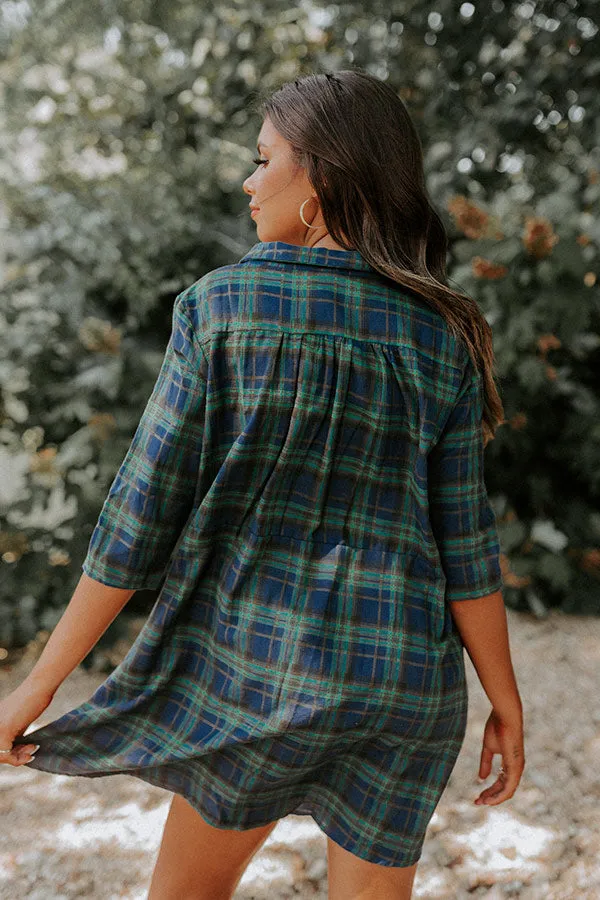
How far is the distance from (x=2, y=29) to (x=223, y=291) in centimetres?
315

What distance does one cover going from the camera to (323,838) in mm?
2586

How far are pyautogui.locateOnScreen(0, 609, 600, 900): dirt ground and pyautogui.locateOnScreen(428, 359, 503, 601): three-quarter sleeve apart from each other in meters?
1.40

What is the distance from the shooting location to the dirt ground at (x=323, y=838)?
2.35 metres

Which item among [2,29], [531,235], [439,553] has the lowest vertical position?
[439,553]

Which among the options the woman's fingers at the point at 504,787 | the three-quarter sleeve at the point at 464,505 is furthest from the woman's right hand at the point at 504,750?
the three-quarter sleeve at the point at 464,505

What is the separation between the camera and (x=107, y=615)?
49.6 inches

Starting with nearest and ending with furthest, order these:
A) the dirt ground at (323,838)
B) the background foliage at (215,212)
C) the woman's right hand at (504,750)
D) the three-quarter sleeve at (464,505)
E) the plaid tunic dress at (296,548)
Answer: the plaid tunic dress at (296,548) → the three-quarter sleeve at (464,505) → the woman's right hand at (504,750) → the dirt ground at (323,838) → the background foliage at (215,212)

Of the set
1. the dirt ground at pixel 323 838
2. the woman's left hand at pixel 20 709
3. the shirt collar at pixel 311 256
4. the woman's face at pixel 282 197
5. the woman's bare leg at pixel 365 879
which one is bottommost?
the dirt ground at pixel 323 838

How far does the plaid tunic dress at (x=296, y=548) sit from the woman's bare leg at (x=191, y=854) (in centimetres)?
8

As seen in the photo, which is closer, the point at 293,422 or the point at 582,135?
the point at 293,422

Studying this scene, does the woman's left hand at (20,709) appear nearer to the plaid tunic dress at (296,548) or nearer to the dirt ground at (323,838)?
the plaid tunic dress at (296,548)

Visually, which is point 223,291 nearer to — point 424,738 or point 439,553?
point 439,553

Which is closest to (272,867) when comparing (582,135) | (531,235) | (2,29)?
(531,235)

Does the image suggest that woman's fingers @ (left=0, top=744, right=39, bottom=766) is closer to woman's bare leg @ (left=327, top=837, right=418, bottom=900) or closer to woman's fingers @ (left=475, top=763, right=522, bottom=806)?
woman's bare leg @ (left=327, top=837, right=418, bottom=900)
